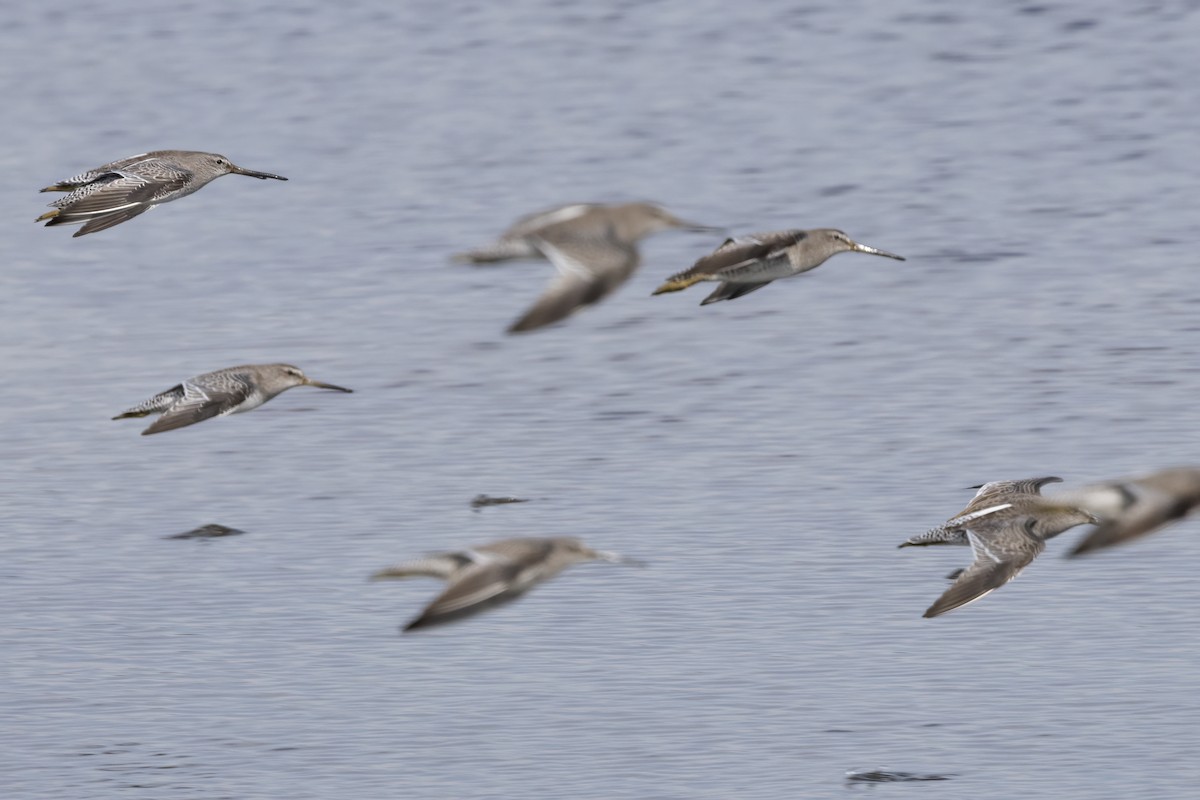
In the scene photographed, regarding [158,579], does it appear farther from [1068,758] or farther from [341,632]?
[1068,758]

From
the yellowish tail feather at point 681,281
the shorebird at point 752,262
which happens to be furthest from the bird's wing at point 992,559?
the yellowish tail feather at point 681,281

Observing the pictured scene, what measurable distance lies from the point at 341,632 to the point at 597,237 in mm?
8374

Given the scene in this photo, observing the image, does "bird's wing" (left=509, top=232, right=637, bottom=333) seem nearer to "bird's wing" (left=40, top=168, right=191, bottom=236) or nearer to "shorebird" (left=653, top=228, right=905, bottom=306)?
"shorebird" (left=653, top=228, right=905, bottom=306)

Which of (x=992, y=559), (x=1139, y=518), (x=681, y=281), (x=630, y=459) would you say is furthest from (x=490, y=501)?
(x=1139, y=518)

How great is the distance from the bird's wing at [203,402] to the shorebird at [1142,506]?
5.94 metres

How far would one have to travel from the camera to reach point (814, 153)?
45688 mm

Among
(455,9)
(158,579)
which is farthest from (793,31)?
(158,579)

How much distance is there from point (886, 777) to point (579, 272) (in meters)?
6.33

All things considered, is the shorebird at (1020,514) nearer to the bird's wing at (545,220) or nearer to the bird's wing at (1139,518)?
the bird's wing at (1139,518)

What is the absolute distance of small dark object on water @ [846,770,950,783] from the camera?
63.0 feet

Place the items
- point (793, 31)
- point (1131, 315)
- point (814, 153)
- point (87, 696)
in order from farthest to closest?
point (793, 31) < point (814, 153) < point (1131, 315) < point (87, 696)

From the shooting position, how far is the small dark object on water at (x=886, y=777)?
19.2 metres

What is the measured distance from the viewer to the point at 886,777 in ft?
63.3

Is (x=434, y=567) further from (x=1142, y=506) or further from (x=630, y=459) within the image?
(x=630, y=459)
